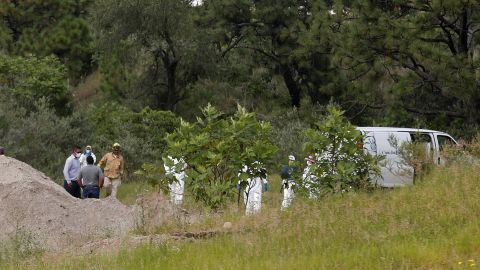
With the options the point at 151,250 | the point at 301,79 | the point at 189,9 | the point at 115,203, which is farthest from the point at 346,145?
the point at 301,79

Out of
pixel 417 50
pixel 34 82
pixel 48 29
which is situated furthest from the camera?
pixel 48 29

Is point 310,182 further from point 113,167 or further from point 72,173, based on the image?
point 72,173

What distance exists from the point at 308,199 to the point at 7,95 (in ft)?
68.9

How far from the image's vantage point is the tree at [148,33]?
112 ft

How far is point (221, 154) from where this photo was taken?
11.9m

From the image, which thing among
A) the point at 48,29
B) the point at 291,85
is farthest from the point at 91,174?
the point at 48,29

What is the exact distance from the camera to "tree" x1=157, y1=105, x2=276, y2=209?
11727 millimetres

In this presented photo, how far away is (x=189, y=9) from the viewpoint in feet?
117

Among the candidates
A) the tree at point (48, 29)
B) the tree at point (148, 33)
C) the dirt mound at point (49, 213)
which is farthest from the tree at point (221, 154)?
the tree at point (48, 29)

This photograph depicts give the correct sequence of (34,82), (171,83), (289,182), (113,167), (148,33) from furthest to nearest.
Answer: (171,83) → (148,33) → (34,82) → (113,167) → (289,182)

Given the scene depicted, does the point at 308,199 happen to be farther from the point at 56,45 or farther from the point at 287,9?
the point at 56,45

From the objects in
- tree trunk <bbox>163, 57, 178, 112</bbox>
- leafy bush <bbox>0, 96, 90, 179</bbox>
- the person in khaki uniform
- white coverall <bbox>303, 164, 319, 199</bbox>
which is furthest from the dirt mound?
tree trunk <bbox>163, 57, 178, 112</bbox>

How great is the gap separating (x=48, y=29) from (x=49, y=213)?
100ft

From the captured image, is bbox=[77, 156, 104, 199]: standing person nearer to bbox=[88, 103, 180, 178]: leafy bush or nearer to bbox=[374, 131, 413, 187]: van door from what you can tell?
bbox=[374, 131, 413, 187]: van door
